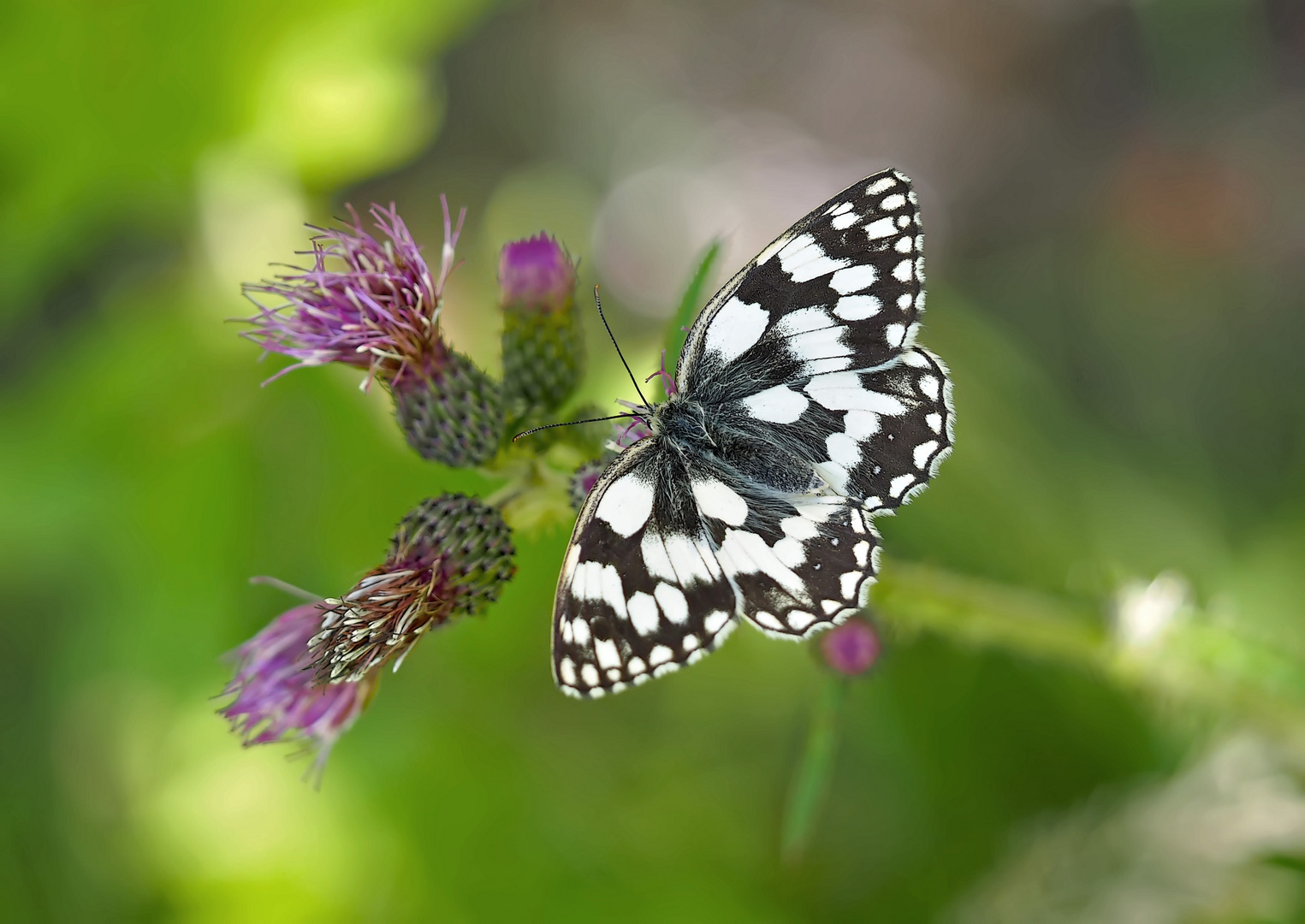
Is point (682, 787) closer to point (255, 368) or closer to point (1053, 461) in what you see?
point (1053, 461)

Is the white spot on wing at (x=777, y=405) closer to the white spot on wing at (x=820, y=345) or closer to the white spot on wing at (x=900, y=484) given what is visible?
the white spot on wing at (x=820, y=345)

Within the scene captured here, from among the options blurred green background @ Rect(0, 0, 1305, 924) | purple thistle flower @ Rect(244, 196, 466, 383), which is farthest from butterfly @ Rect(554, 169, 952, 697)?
blurred green background @ Rect(0, 0, 1305, 924)

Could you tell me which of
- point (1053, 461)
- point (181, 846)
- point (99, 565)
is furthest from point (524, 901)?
point (1053, 461)

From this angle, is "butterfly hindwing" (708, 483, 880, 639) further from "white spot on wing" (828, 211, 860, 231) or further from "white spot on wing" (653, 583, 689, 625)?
"white spot on wing" (828, 211, 860, 231)

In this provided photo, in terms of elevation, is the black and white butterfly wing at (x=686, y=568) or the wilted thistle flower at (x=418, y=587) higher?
the wilted thistle flower at (x=418, y=587)

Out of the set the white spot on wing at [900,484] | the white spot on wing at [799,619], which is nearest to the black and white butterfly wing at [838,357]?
the white spot on wing at [900,484]

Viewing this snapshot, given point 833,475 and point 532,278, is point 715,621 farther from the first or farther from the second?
point 532,278

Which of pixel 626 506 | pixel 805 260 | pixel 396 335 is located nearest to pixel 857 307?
pixel 805 260

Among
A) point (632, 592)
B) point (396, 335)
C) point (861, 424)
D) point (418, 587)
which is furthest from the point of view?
point (396, 335)
